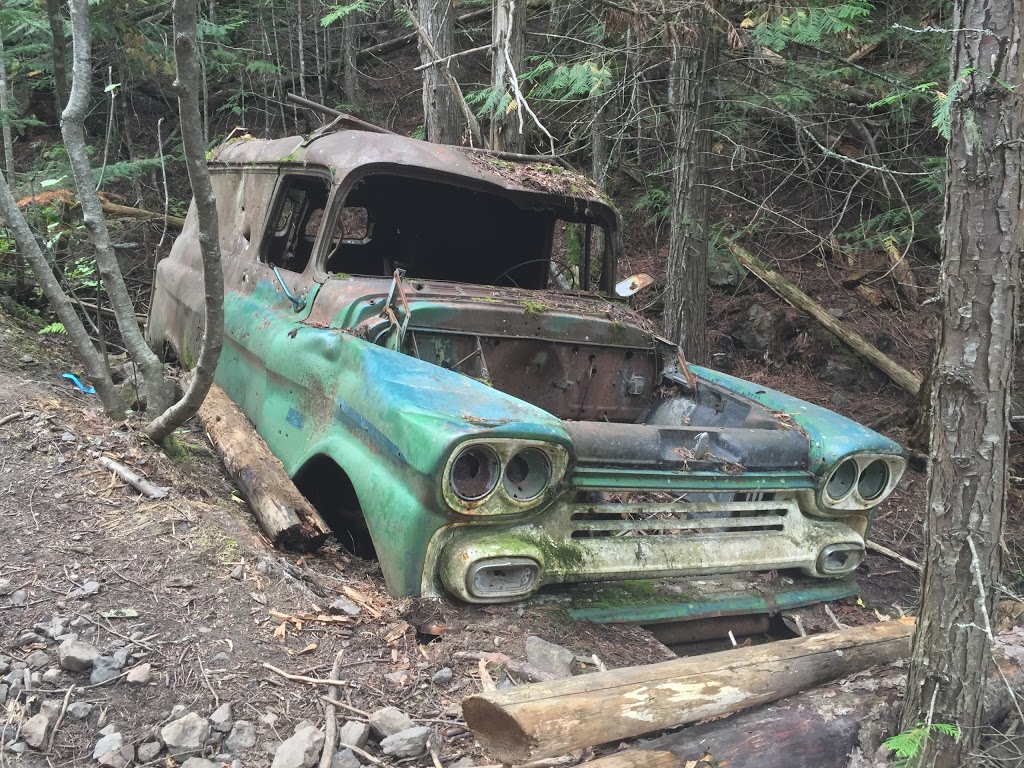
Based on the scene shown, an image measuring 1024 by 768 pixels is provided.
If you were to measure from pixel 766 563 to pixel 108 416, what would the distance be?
137 inches

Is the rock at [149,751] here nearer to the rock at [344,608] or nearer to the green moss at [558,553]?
the rock at [344,608]

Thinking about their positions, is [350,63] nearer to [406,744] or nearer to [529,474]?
[529,474]

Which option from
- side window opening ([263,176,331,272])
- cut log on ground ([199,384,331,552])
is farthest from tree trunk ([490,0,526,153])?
cut log on ground ([199,384,331,552])

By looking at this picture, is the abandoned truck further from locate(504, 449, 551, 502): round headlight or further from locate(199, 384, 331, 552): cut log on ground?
locate(199, 384, 331, 552): cut log on ground

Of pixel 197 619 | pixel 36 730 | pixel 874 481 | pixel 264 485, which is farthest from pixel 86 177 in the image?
pixel 874 481

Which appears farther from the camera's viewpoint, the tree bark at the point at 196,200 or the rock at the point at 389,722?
the tree bark at the point at 196,200

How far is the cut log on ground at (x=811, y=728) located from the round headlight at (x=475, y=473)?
3.14 ft

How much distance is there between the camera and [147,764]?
2035 millimetres

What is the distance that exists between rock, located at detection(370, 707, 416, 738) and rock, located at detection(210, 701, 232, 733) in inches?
15.6

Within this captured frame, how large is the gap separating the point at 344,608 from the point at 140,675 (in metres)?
0.73

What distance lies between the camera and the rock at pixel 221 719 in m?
2.18

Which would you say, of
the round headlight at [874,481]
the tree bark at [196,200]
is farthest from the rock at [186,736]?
the round headlight at [874,481]

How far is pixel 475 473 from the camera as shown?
9.25 ft

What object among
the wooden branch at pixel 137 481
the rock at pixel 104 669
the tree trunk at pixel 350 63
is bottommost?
the rock at pixel 104 669
